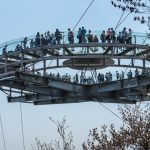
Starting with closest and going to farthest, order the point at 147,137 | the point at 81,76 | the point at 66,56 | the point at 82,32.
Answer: the point at 147,137
the point at 82,32
the point at 66,56
the point at 81,76

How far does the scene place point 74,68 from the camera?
42.6 meters

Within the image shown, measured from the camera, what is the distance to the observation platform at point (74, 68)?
38688 millimetres

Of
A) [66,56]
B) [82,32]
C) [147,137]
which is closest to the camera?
[147,137]

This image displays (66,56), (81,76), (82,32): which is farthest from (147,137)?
(81,76)

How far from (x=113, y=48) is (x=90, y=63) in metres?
3.43

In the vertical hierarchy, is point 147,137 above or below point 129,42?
below

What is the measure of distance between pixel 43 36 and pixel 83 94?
7.48 meters

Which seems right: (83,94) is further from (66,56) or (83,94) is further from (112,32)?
(112,32)

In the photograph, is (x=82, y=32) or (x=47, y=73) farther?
(x=47, y=73)

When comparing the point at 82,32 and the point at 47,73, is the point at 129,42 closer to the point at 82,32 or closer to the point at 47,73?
the point at 82,32

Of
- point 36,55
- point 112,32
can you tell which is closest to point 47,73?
point 36,55

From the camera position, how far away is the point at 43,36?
126 feet

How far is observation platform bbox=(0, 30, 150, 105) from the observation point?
127ft

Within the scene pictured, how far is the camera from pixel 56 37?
37.7m
